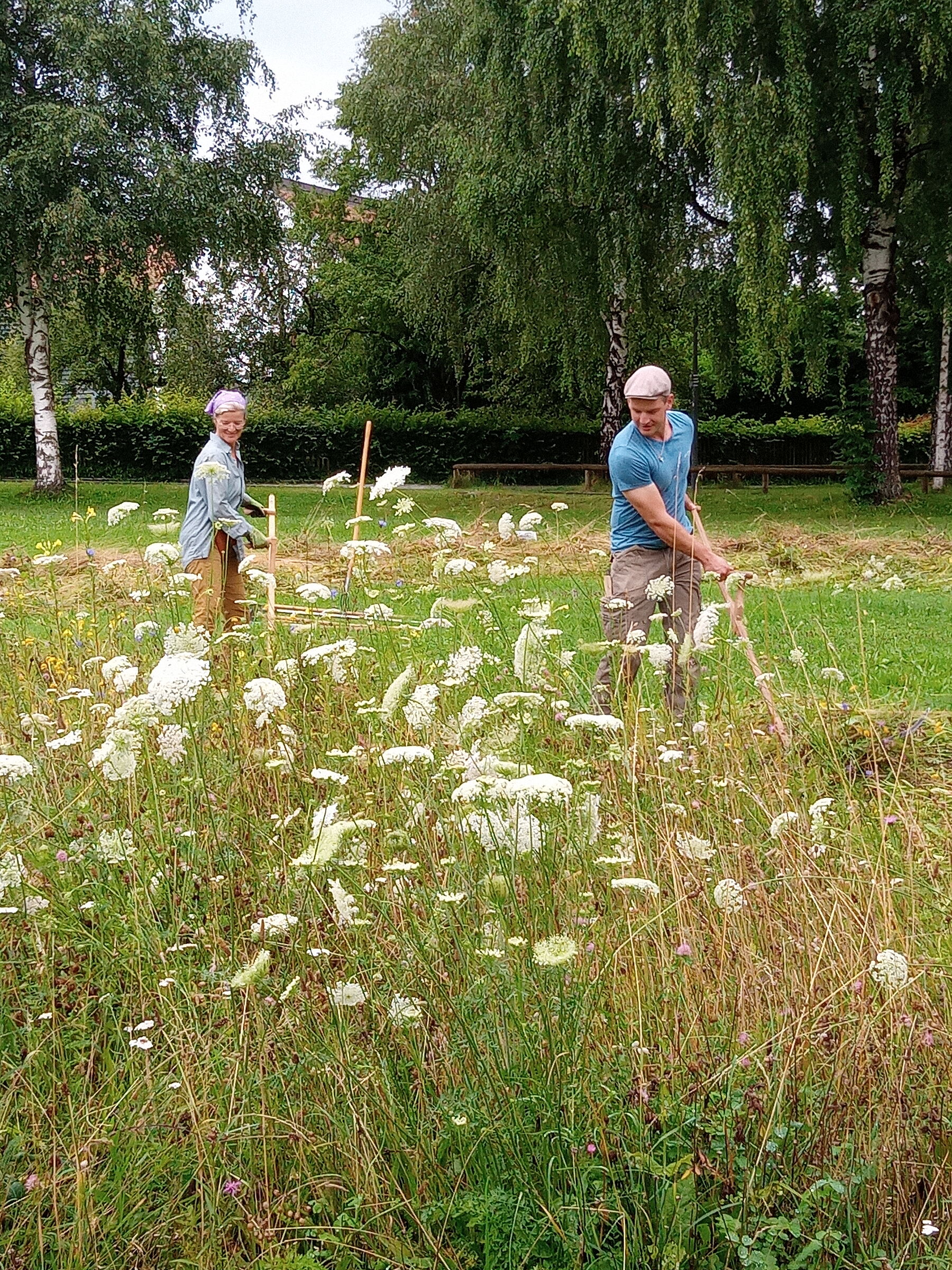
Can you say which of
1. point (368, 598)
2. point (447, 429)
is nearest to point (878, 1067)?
point (368, 598)

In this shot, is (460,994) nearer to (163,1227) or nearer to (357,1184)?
(357,1184)

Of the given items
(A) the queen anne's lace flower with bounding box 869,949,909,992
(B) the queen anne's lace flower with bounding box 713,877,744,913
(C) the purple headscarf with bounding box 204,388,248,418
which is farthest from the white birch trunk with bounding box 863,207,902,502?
(A) the queen anne's lace flower with bounding box 869,949,909,992

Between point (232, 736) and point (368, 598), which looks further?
point (368, 598)

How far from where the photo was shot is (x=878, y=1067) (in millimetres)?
2367

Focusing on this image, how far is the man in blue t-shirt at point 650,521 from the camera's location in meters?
4.89

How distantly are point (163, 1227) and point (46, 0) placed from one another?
21.9 m

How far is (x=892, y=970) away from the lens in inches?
86.2

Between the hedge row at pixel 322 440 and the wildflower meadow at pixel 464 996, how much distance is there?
25001 millimetres

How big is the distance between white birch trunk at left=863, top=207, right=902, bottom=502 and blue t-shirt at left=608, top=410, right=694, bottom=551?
13.4 m

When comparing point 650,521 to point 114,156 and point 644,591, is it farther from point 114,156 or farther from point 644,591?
point 114,156

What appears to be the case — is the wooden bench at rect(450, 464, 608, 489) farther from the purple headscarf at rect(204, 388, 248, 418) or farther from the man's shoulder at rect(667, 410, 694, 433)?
the man's shoulder at rect(667, 410, 694, 433)

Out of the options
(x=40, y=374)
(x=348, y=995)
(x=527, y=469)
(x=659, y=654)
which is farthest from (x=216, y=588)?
(x=527, y=469)

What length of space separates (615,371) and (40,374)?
10.4m

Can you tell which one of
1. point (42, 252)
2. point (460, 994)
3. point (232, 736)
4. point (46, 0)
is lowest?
point (460, 994)
